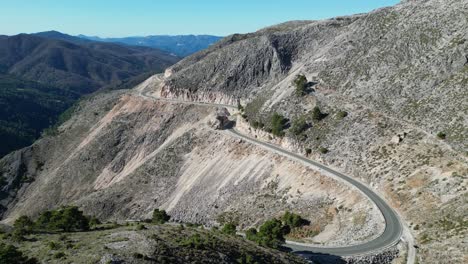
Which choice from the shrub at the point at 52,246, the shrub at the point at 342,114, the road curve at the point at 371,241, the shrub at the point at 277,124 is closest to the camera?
the shrub at the point at 52,246

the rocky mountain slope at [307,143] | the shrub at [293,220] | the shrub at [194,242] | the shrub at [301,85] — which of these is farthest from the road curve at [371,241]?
A: the shrub at [301,85]

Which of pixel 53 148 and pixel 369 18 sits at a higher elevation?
pixel 369 18

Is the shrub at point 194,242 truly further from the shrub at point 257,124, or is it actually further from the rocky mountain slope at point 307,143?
the shrub at point 257,124

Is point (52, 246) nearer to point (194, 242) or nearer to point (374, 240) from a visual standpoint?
point (194, 242)

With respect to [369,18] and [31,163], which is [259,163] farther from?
[31,163]

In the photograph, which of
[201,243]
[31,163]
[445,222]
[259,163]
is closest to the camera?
[201,243]

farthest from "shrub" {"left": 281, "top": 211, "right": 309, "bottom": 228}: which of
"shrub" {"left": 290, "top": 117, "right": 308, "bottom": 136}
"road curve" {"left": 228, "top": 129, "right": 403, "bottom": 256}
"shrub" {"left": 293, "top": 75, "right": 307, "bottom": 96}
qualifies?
"shrub" {"left": 293, "top": 75, "right": 307, "bottom": 96}

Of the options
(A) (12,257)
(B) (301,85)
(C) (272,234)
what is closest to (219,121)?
(B) (301,85)

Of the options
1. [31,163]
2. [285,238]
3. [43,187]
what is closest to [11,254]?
[285,238]
